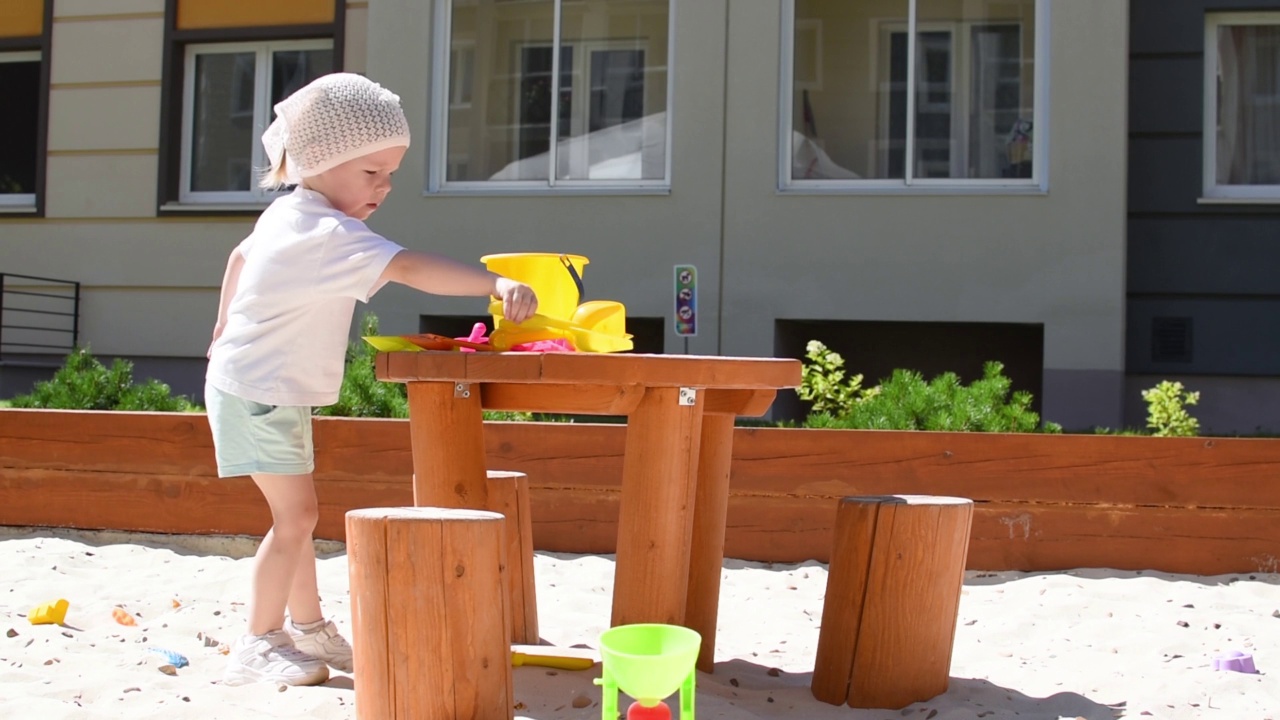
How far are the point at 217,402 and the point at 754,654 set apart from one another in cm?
176

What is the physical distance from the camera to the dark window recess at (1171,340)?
26.3ft

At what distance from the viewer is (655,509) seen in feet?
9.42

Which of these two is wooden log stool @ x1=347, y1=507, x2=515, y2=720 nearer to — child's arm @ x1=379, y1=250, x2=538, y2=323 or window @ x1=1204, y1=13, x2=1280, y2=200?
child's arm @ x1=379, y1=250, x2=538, y2=323

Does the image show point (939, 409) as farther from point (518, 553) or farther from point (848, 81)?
point (848, 81)

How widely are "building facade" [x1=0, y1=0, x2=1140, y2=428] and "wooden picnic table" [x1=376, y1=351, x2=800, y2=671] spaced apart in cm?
479

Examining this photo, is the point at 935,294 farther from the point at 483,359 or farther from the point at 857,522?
the point at 483,359

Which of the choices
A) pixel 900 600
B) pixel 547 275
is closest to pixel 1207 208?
pixel 900 600

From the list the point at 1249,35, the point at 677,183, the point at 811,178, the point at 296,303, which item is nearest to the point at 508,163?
the point at 677,183

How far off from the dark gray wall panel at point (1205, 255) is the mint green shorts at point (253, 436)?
6.49m

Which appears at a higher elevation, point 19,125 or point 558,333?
point 19,125

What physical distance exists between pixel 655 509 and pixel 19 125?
29.3 feet

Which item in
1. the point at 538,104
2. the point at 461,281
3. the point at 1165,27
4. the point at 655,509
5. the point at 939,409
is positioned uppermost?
the point at 1165,27

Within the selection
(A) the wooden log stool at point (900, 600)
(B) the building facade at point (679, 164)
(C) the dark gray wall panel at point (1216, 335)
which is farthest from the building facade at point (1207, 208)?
(A) the wooden log stool at point (900, 600)

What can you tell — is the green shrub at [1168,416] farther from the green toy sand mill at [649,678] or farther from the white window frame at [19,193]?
the white window frame at [19,193]
